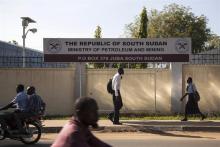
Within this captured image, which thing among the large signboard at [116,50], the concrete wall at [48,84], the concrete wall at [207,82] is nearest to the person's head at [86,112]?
the large signboard at [116,50]

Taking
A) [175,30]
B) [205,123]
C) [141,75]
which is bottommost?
[205,123]

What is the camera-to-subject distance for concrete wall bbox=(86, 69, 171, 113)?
21.7 metres

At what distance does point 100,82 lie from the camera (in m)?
21.7

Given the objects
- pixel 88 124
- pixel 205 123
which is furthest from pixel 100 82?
pixel 88 124

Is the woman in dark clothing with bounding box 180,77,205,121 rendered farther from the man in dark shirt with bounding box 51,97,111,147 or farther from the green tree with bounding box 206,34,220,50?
the green tree with bounding box 206,34,220,50

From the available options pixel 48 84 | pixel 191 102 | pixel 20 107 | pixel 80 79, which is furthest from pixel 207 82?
pixel 20 107

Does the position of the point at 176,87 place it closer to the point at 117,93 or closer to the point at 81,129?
the point at 117,93

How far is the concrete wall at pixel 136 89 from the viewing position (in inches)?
853

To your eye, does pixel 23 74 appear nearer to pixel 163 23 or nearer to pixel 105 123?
pixel 105 123

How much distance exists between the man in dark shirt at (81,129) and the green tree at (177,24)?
53.6 m

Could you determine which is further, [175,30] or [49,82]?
[175,30]

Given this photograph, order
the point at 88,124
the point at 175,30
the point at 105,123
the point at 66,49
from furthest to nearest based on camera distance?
the point at 175,30 → the point at 66,49 → the point at 105,123 → the point at 88,124

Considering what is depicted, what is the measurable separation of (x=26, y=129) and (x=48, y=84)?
8.72m

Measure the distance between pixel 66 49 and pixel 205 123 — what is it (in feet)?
19.5
